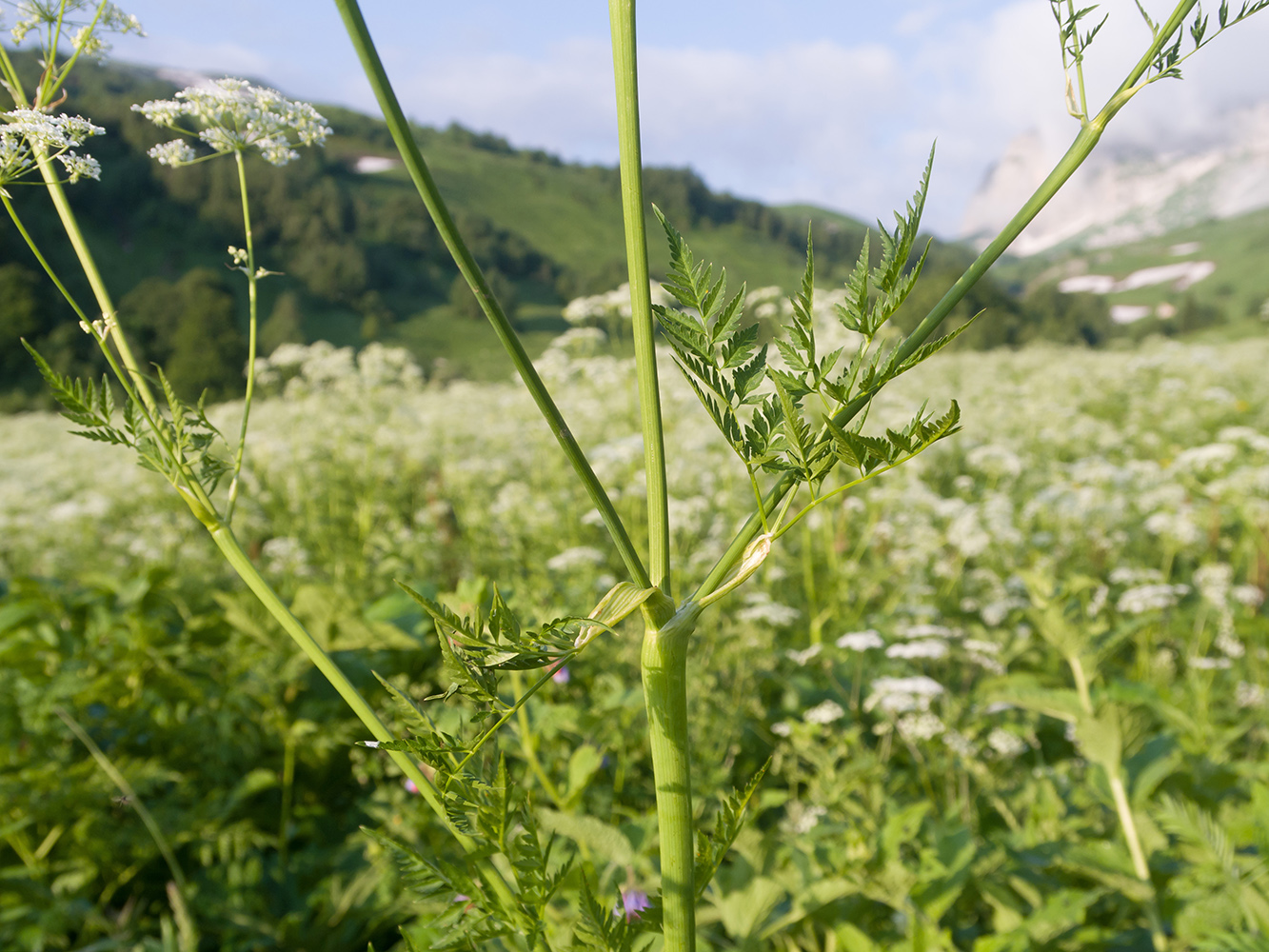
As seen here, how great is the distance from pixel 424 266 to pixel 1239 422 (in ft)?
200

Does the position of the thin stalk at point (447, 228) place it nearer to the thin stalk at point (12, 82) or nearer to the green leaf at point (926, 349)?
the green leaf at point (926, 349)

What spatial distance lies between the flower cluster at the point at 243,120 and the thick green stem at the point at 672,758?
2.15 feet

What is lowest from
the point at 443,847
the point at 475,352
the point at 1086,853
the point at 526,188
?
the point at 475,352

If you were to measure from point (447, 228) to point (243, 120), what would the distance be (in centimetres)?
51

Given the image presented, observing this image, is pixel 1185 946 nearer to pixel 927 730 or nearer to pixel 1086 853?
pixel 1086 853

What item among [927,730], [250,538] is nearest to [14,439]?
[250,538]

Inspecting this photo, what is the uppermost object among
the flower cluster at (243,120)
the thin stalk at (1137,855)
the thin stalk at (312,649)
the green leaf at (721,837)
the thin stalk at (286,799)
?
the flower cluster at (243,120)

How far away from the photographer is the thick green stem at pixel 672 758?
25.2 inches

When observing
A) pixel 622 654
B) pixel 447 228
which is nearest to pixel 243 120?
pixel 447 228

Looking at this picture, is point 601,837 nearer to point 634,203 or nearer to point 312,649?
point 312,649

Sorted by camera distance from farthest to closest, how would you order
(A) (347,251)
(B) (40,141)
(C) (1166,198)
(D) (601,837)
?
(C) (1166,198) < (A) (347,251) < (D) (601,837) < (B) (40,141)

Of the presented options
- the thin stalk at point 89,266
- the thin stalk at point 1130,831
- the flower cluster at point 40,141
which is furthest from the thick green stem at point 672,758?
the thin stalk at point 1130,831

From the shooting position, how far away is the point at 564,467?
571cm

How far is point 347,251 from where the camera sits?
179ft
